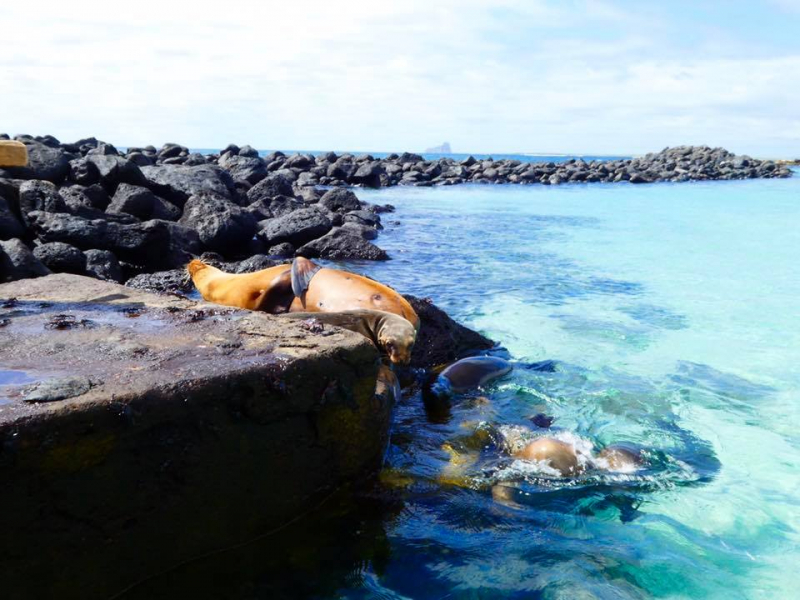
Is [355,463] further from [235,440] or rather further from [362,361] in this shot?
[235,440]


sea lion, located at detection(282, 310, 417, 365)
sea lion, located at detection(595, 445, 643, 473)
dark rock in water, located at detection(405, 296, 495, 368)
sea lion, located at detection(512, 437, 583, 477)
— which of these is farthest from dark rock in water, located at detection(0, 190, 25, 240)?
sea lion, located at detection(595, 445, 643, 473)

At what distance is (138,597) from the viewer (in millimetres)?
2859

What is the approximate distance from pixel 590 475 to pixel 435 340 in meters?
2.40

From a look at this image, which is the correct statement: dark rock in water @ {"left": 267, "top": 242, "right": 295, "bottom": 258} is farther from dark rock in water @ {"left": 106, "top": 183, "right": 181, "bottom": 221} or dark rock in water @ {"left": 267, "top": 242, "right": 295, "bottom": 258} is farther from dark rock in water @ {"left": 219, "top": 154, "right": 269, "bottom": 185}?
dark rock in water @ {"left": 219, "top": 154, "right": 269, "bottom": 185}

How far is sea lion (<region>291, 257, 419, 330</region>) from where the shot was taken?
18.2 feet

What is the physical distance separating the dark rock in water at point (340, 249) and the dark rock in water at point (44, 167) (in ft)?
17.4

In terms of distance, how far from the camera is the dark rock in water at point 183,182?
15164 millimetres

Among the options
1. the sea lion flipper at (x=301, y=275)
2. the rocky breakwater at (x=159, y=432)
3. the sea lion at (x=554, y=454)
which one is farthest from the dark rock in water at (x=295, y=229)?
the sea lion at (x=554, y=454)

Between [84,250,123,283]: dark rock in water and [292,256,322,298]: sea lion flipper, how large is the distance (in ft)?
14.2

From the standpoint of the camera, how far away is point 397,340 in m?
4.79

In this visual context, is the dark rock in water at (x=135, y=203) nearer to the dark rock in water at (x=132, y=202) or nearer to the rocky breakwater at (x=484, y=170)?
the dark rock in water at (x=132, y=202)

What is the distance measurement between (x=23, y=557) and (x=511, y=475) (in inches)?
107

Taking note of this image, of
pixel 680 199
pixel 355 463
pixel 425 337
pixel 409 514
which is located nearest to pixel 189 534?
pixel 355 463

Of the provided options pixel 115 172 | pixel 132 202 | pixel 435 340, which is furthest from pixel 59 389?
pixel 115 172
